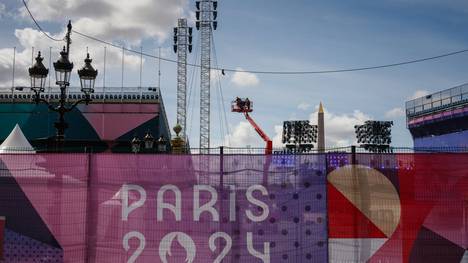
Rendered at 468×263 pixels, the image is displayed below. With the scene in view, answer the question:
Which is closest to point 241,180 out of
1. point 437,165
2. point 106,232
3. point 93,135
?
point 106,232

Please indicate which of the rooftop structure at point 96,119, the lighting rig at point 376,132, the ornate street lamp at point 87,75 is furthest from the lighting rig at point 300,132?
the ornate street lamp at point 87,75

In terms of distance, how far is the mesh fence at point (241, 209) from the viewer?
933 cm

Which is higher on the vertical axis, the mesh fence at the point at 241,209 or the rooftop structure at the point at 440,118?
the rooftop structure at the point at 440,118

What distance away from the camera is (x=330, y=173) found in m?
9.54

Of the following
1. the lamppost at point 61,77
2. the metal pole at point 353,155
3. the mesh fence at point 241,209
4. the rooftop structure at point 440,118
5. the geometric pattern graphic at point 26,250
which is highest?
the rooftop structure at point 440,118

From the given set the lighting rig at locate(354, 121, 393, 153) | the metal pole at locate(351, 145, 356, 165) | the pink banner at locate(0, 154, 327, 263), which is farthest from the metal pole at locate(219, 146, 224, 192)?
the lighting rig at locate(354, 121, 393, 153)

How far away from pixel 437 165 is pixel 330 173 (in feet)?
6.11

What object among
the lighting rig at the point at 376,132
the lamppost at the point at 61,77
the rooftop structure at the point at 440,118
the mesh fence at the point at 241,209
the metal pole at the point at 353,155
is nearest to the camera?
the mesh fence at the point at 241,209

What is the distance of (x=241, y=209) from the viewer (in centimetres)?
949

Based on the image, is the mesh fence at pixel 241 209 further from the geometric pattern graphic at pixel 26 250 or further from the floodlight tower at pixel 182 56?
the floodlight tower at pixel 182 56

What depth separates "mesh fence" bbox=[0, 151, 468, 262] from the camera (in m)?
9.33

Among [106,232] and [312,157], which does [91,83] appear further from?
[312,157]

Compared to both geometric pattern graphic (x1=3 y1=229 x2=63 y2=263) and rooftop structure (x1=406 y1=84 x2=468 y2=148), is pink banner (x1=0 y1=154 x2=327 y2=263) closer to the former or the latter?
geometric pattern graphic (x1=3 y1=229 x2=63 y2=263)

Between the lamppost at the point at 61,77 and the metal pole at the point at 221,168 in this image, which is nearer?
the metal pole at the point at 221,168
